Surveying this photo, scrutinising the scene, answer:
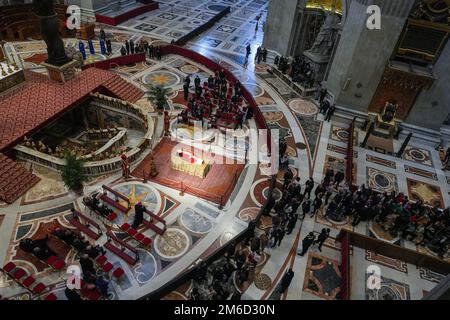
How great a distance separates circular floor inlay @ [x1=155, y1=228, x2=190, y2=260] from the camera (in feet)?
33.6

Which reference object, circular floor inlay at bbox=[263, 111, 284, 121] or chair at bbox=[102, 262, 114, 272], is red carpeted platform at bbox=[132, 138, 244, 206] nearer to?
chair at bbox=[102, 262, 114, 272]

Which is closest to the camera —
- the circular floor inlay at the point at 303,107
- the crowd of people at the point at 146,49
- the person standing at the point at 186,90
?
the person standing at the point at 186,90

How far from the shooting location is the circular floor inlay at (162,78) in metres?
18.8

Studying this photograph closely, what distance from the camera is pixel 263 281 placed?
9852 mm

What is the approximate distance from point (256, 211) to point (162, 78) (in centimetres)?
1104

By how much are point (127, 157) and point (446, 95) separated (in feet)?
49.6

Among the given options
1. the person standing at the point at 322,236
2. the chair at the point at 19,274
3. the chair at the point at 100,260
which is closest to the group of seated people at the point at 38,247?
the chair at the point at 19,274

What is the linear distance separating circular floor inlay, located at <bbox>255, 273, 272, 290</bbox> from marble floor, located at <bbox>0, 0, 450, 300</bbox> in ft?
0.10

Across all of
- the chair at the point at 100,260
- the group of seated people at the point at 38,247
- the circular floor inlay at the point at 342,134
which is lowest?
the circular floor inlay at the point at 342,134

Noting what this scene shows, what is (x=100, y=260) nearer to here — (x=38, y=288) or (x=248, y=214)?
(x=38, y=288)

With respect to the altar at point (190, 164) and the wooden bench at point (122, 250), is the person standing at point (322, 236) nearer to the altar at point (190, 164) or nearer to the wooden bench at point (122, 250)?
the altar at point (190, 164)

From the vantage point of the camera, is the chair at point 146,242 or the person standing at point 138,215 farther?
the person standing at point 138,215

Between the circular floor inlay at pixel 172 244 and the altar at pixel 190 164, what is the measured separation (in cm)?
280

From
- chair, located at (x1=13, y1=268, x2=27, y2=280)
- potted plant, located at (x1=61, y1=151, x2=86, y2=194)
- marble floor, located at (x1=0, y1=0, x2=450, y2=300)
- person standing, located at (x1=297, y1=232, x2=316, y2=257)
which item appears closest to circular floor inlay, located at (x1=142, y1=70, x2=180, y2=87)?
marble floor, located at (x1=0, y1=0, x2=450, y2=300)
